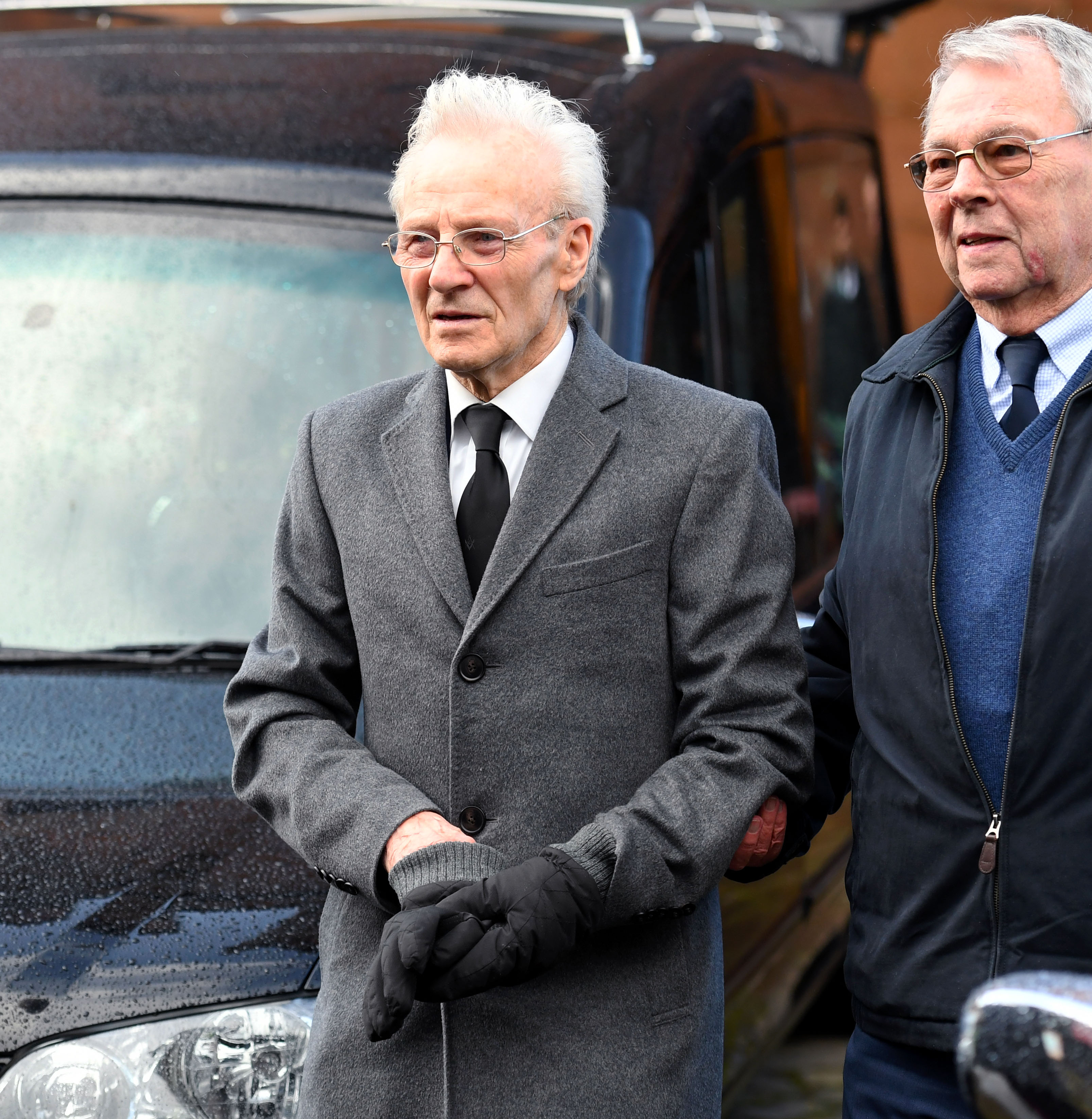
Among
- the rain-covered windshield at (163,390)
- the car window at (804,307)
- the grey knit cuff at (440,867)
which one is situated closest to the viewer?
the grey knit cuff at (440,867)

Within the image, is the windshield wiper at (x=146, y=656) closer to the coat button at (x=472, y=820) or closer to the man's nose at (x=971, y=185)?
the coat button at (x=472, y=820)

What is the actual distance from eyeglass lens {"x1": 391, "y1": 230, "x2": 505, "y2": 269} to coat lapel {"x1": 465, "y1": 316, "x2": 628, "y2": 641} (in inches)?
7.9

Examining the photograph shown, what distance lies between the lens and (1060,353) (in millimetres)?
2090

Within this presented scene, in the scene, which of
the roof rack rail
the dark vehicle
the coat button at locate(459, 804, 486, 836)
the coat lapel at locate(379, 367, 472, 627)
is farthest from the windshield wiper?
the roof rack rail

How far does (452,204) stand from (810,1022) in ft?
10.5

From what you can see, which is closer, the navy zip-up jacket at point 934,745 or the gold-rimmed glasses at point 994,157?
the navy zip-up jacket at point 934,745

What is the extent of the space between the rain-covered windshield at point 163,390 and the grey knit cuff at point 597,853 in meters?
1.07

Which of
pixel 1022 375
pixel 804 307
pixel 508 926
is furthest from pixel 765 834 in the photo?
pixel 804 307

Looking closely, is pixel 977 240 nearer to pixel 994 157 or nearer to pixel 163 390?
pixel 994 157

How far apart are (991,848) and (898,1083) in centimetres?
35

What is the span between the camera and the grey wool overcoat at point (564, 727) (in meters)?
2.00

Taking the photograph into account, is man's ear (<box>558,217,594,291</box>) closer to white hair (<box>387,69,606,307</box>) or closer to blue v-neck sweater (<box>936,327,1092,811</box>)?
white hair (<box>387,69,606,307</box>)

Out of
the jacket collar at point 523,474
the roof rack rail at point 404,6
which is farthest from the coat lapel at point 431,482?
the roof rack rail at point 404,6

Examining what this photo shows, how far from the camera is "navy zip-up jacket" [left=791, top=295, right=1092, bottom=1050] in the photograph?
76.1 inches
